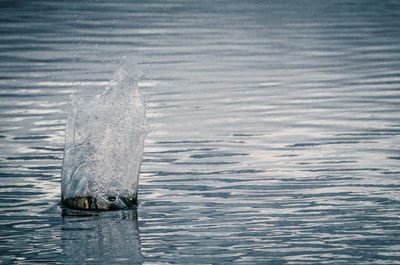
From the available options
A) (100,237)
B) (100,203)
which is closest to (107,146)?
(100,203)

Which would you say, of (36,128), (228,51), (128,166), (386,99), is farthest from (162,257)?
(228,51)

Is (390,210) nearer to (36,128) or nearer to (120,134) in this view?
(120,134)

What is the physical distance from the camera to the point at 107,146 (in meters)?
12.5

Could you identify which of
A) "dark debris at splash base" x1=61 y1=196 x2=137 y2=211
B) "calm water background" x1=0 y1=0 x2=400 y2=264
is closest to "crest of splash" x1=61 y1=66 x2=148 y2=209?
"dark debris at splash base" x1=61 y1=196 x2=137 y2=211

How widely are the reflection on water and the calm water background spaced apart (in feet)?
0.07

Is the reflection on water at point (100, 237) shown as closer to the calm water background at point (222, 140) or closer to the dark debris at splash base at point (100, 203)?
the calm water background at point (222, 140)

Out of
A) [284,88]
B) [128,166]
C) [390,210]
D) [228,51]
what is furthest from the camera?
→ [228,51]

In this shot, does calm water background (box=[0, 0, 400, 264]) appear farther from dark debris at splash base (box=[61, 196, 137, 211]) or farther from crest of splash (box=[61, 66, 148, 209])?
crest of splash (box=[61, 66, 148, 209])

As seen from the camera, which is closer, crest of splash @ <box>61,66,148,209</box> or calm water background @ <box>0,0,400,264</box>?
calm water background @ <box>0,0,400,264</box>

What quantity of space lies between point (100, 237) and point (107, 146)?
2.26 metres

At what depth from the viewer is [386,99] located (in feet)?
63.4

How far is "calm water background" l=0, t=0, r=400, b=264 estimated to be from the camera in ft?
33.4

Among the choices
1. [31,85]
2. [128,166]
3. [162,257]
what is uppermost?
[31,85]

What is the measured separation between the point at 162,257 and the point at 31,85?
1223 centimetres
